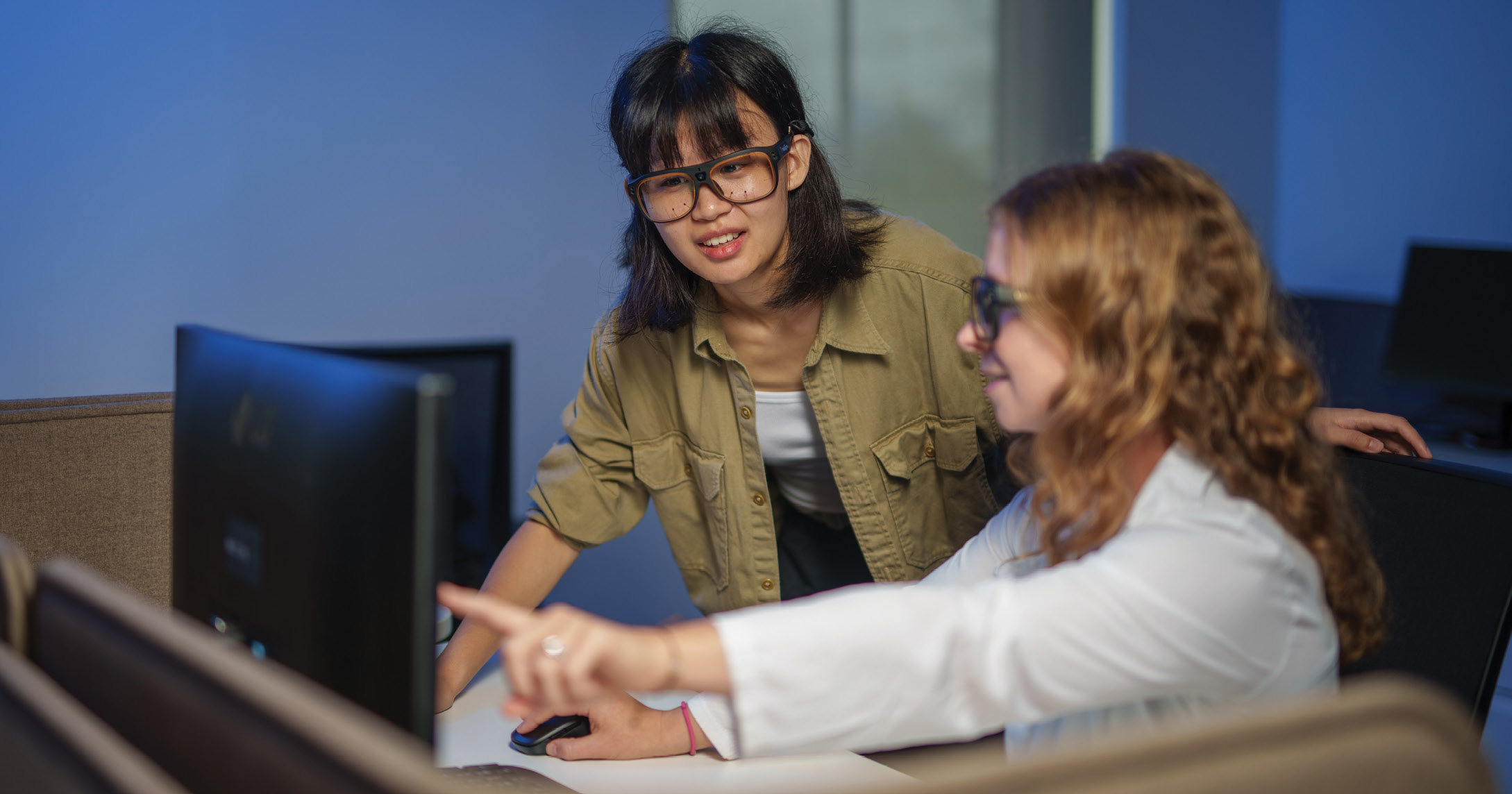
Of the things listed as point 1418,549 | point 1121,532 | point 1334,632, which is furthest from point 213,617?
point 1418,549

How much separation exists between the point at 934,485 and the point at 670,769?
24.5 inches

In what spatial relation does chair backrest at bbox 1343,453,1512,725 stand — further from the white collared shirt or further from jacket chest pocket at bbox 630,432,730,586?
jacket chest pocket at bbox 630,432,730,586

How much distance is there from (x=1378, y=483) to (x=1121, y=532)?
1.31 feet

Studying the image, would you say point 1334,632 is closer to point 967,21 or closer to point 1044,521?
point 1044,521

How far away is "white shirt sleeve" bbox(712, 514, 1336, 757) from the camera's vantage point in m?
0.75

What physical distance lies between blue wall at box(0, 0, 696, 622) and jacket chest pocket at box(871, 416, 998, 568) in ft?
5.04

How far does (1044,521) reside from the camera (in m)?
1.00

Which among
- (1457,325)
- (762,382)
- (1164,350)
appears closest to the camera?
(1164,350)

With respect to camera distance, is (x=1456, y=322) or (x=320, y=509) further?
(x=1456, y=322)

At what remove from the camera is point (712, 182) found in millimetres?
1369

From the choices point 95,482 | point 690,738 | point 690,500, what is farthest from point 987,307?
point 95,482

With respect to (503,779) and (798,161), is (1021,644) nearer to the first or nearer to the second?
(503,779)

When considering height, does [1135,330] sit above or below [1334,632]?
above

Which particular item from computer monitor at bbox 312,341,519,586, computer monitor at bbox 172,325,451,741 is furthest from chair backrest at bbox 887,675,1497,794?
computer monitor at bbox 312,341,519,586
